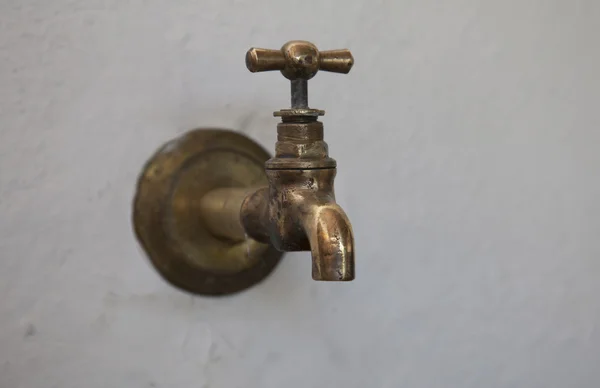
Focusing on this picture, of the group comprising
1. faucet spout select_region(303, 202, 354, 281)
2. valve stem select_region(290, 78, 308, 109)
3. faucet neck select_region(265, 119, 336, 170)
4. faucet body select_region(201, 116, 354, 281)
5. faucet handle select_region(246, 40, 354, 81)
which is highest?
faucet handle select_region(246, 40, 354, 81)

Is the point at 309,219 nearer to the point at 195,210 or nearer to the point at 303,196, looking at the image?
the point at 303,196

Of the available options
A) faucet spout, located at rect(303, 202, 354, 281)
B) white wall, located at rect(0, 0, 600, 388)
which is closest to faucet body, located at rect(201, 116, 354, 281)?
faucet spout, located at rect(303, 202, 354, 281)

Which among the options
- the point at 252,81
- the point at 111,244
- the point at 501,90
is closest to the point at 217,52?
the point at 252,81

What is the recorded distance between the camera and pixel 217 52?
49 cm

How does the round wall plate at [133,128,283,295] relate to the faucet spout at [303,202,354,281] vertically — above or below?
above

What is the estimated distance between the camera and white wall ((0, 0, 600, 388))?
44cm

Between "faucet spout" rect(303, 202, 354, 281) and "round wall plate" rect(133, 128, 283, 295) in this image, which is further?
"round wall plate" rect(133, 128, 283, 295)

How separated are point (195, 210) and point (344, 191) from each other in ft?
0.45

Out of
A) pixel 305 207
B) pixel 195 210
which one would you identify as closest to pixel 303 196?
pixel 305 207

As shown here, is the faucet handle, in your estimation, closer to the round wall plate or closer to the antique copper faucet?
the antique copper faucet

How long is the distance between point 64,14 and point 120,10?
0.13 ft

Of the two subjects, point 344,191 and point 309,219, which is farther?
point 344,191

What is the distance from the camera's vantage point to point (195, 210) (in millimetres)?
487

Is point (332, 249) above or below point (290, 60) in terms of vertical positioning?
below
